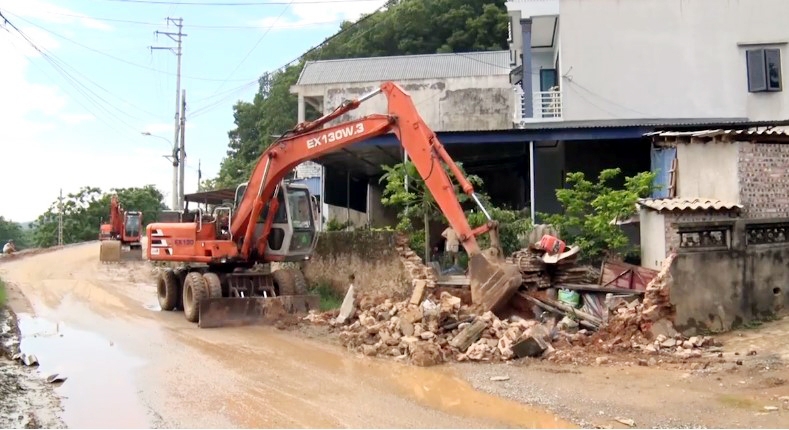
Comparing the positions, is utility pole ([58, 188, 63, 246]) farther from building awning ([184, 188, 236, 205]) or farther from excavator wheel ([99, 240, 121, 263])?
building awning ([184, 188, 236, 205])

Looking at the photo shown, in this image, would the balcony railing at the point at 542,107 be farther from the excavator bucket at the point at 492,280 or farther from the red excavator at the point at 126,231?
the red excavator at the point at 126,231

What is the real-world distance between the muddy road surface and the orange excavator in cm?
77

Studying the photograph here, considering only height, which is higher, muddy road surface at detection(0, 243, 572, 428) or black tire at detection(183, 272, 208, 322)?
black tire at detection(183, 272, 208, 322)

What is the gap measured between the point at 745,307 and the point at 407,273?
21.1ft

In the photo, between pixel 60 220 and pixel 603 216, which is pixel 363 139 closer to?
pixel 603 216

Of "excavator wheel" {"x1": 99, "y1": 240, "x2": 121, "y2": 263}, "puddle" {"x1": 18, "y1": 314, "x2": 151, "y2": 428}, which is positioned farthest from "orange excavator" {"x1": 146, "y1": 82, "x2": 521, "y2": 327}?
"excavator wheel" {"x1": 99, "y1": 240, "x2": 121, "y2": 263}

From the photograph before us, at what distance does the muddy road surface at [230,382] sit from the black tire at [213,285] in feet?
2.67

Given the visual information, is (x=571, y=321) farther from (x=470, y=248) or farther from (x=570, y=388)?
(x=570, y=388)

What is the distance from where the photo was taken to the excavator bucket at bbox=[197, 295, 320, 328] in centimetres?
1281

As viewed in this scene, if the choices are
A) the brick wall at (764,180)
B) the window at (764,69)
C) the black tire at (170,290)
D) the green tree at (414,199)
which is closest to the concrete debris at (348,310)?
the green tree at (414,199)

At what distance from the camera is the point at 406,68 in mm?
31953

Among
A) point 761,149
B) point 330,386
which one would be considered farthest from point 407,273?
point 761,149

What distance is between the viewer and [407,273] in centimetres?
1388

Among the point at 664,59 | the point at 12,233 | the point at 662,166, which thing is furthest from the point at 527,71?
the point at 12,233
